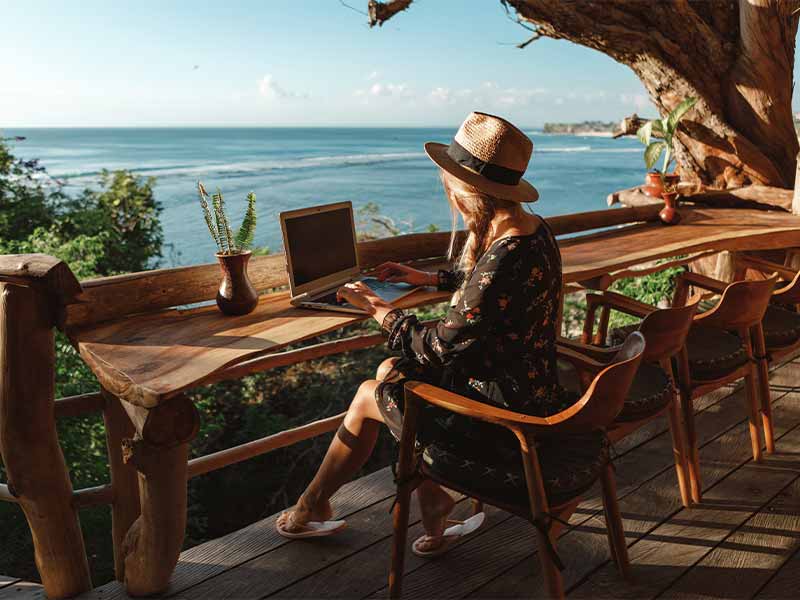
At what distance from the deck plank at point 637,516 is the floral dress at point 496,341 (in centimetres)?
56

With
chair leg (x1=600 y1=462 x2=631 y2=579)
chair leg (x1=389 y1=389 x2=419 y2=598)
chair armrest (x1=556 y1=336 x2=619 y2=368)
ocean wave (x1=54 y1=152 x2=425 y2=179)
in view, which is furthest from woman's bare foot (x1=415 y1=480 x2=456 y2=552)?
ocean wave (x1=54 y1=152 x2=425 y2=179)

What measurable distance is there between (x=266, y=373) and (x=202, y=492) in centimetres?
191

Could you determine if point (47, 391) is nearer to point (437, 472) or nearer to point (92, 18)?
point (437, 472)

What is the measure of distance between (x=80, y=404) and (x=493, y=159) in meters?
1.43

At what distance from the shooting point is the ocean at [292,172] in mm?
27344

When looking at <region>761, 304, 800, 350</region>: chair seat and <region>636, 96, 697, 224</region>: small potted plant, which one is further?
<region>636, 96, 697, 224</region>: small potted plant

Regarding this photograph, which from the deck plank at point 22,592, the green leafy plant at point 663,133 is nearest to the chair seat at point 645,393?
the deck plank at point 22,592

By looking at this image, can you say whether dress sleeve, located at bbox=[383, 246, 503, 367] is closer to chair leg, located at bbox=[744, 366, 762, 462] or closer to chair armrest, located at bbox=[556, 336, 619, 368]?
chair armrest, located at bbox=[556, 336, 619, 368]

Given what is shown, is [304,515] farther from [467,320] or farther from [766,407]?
[766,407]

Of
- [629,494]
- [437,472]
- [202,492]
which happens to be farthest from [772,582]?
[202,492]

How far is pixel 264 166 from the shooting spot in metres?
39.0

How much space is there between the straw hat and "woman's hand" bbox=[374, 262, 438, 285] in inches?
26.0

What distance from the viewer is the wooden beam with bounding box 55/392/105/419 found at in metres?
2.08

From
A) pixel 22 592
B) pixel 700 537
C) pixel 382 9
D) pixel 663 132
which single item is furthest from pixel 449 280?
pixel 663 132
